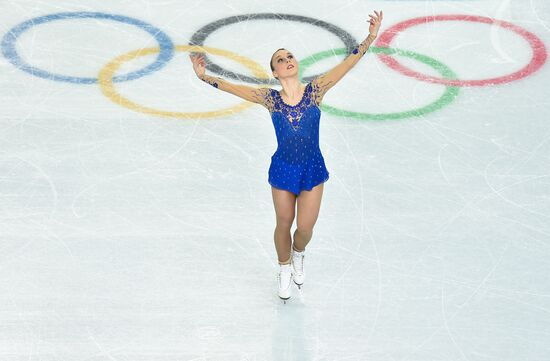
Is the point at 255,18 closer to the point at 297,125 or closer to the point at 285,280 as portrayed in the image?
the point at 285,280

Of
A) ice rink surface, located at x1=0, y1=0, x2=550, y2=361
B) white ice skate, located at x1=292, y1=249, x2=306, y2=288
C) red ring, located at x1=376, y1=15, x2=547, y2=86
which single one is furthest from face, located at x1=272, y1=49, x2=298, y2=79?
red ring, located at x1=376, y1=15, x2=547, y2=86

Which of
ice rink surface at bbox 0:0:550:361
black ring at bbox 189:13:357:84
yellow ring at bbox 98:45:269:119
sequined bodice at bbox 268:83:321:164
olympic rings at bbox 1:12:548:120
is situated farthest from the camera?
black ring at bbox 189:13:357:84

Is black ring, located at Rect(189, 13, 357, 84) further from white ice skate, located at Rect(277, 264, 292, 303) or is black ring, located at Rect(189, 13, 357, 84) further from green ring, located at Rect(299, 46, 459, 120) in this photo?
white ice skate, located at Rect(277, 264, 292, 303)

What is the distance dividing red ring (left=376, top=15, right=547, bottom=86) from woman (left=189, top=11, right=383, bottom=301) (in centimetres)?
285

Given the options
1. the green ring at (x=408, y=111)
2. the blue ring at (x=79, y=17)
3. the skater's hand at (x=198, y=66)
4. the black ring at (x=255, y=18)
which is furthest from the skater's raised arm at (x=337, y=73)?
the blue ring at (x=79, y=17)

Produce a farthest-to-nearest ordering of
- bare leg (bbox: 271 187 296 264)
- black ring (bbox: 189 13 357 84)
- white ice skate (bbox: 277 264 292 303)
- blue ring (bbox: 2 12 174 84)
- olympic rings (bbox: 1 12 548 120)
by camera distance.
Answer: black ring (bbox: 189 13 357 84), blue ring (bbox: 2 12 174 84), olympic rings (bbox: 1 12 548 120), white ice skate (bbox: 277 264 292 303), bare leg (bbox: 271 187 296 264)

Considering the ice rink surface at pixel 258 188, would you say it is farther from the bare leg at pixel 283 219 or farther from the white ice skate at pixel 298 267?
the bare leg at pixel 283 219

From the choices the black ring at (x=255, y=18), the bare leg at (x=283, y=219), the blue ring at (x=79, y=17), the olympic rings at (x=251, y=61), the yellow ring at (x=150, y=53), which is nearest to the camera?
the bare leg at (x=283, y=219)

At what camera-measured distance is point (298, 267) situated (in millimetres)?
6309

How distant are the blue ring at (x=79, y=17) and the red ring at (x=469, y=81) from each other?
190cm

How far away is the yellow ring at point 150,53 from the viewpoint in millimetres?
8180

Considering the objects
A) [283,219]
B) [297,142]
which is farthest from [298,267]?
[297,142]

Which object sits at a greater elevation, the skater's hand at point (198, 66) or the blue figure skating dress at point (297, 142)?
the skater's hand at point (198, 66)

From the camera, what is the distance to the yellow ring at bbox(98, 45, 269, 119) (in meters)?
8.18
